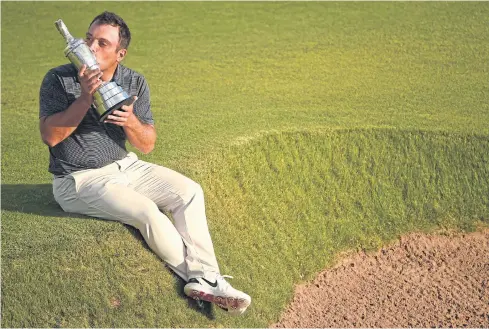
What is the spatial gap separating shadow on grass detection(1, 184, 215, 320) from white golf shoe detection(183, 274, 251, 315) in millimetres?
168

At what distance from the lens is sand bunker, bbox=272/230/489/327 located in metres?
7.88

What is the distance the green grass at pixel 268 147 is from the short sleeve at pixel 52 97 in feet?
3.28

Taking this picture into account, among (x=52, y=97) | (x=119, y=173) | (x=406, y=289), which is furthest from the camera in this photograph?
(x=406, y=289)

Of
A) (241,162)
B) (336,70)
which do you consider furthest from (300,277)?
(336,70)

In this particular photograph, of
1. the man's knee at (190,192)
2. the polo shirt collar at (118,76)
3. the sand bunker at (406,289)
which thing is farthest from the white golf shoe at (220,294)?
the polo shirt collar at (118,76)

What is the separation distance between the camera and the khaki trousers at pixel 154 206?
6.60 metres

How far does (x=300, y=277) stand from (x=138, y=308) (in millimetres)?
2264

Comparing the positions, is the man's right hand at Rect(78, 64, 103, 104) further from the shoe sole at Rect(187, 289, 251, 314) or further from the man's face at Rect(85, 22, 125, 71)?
the shoe sole at Rect(187, 289, 251, 314)

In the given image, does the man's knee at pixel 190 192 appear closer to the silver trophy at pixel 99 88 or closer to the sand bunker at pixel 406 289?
A: the silver trophy at pixel 99 88

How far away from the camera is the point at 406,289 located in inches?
332

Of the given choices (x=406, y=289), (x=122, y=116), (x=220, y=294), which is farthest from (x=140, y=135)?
(x=406, y=289)

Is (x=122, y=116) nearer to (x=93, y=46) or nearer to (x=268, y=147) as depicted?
(x=93, y=46)

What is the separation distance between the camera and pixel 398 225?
9.20m

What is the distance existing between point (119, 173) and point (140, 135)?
1.43ft
